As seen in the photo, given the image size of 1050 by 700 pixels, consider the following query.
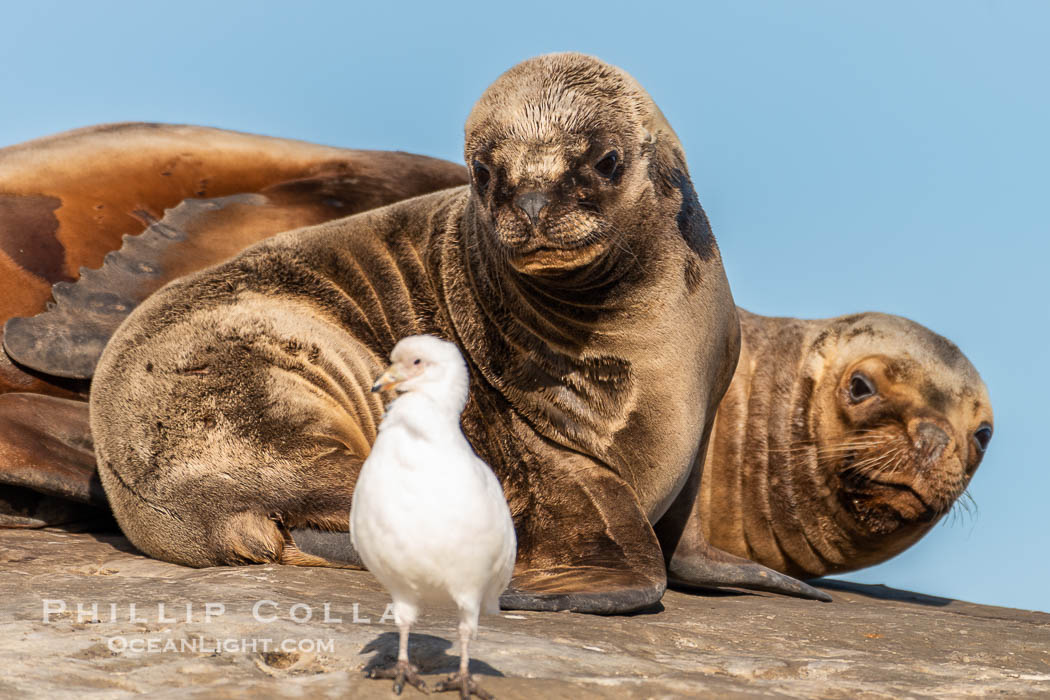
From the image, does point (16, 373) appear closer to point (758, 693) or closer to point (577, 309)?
point (577, 309)

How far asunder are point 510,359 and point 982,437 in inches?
104

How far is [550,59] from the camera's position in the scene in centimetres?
554

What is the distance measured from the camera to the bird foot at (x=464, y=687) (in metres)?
2.91

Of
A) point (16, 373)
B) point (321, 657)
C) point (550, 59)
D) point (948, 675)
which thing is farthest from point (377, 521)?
point (16, 373)

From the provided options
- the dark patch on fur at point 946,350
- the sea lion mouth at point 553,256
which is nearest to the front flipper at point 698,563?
the dark patch on fur at point 946,350

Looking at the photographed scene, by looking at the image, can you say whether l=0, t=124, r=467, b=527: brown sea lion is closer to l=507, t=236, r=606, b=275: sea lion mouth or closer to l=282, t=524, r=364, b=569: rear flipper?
l=282, t=524, r=364, b=569: rear flipper

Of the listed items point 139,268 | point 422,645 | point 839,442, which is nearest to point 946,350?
point 839,442

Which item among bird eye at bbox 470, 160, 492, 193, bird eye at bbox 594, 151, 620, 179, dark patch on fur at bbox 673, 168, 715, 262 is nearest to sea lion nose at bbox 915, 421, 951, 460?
dark patch on fur at bbox 673, 168, 715, 262

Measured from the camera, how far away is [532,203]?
4.86 metres

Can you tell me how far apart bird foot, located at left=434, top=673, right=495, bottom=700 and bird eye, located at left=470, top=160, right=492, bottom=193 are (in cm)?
265

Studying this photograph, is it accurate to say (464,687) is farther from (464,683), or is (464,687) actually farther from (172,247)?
(172,247)

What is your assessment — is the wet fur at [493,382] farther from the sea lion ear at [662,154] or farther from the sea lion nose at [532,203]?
the sea lion nose at [532,203]

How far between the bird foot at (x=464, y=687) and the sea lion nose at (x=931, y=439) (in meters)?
4.00

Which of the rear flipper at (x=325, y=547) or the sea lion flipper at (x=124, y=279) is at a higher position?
the sea lion flipper at (x=124, y=279)
